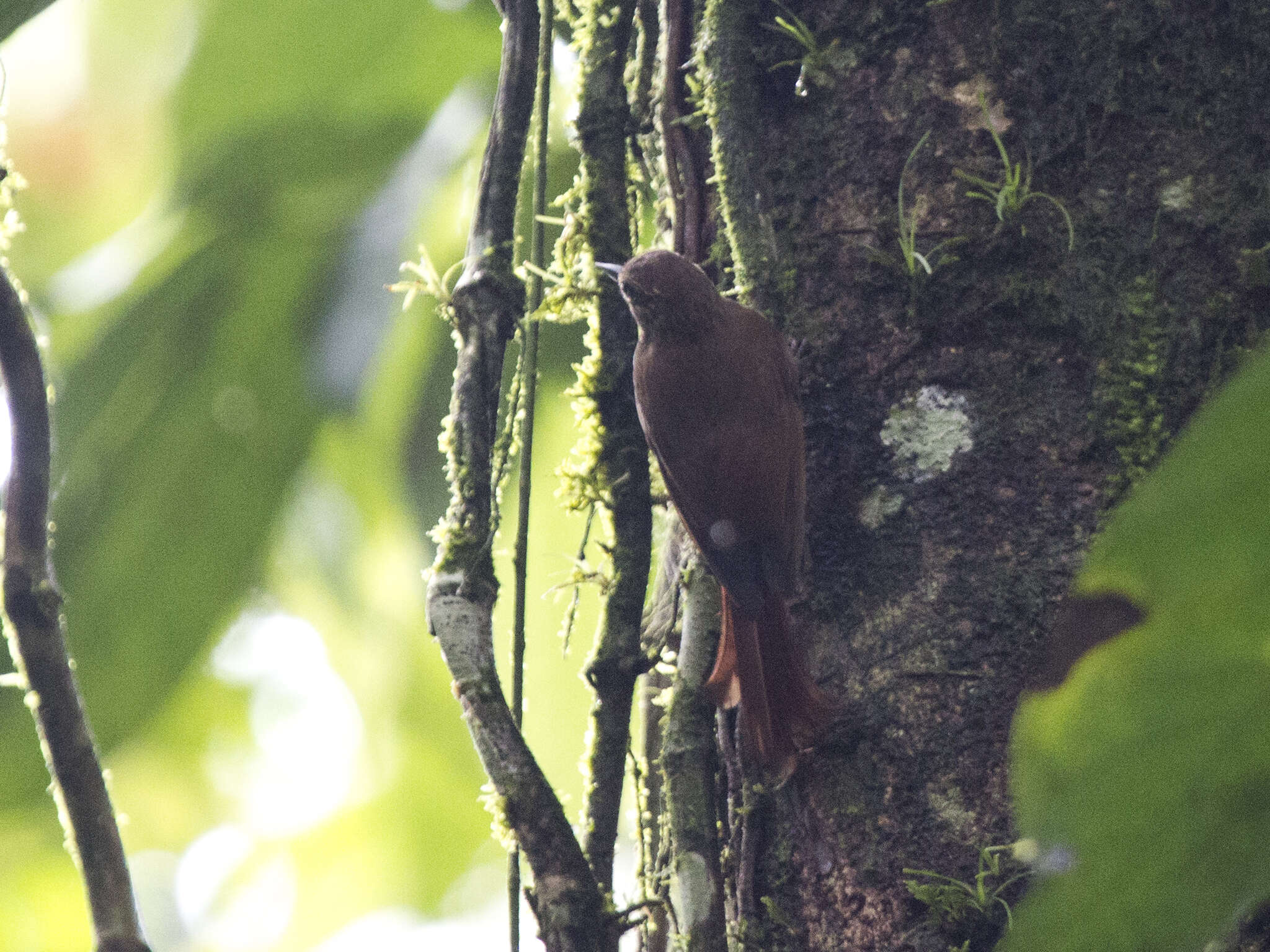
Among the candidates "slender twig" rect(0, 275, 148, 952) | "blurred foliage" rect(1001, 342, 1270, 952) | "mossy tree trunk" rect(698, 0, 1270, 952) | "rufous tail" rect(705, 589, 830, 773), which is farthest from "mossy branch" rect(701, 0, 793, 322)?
"blurred foliage" rect(1001, 342, 1270, 952)

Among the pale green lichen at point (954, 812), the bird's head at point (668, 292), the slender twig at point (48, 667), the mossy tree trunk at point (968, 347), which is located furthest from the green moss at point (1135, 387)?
the slender twig at point (48, 667)

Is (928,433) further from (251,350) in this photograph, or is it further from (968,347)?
(251,350)

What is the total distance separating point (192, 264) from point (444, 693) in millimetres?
1639

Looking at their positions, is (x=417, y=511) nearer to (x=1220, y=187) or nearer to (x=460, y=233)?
(x=460, y=233)

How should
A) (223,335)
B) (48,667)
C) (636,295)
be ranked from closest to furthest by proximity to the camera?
(48,667) → (636,295) → (223,335)

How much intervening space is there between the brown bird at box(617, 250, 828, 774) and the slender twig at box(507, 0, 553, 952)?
171mm

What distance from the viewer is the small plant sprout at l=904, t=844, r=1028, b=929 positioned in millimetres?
1431

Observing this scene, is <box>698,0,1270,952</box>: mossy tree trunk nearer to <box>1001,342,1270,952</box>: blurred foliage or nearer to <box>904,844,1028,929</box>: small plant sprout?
<box>904,844,1028,929</box>: small plant sprout

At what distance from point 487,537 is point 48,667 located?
59 cm

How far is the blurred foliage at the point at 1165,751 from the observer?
0.50m

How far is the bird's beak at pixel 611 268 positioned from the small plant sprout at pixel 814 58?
439 mm

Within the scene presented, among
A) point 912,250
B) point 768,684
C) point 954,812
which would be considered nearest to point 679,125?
point 912,250

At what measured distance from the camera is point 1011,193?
1.72m

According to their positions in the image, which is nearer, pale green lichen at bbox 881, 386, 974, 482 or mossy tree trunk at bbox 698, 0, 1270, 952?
mossy tree trunk at bbox 698, 0, 1270, 952
